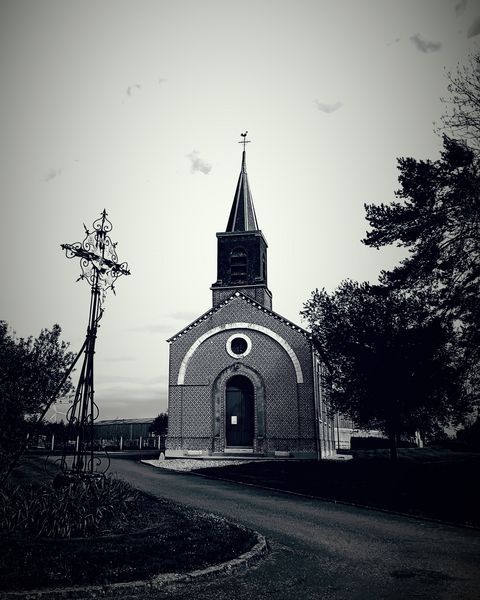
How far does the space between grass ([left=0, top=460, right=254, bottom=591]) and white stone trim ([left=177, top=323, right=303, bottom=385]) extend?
1978 cm

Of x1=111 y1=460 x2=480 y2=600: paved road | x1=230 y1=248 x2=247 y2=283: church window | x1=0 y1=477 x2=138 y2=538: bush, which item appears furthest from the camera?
x1=230 y1=248 x2=247 y2=283: church window

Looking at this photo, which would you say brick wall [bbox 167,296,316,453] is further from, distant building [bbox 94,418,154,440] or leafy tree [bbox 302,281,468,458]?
distant building [bbox 94,418,154,440]

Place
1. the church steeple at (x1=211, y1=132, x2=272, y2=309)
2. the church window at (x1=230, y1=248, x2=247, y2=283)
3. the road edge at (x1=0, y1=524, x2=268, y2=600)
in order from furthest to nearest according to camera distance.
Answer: the church window at (x1=230, y1=248, x2=247, y2=283) → the church steeple at (x1=211, y1=132, x2=272, y2=309) → the road edge at (x1=0, y1=524, x2=268, y2=600)

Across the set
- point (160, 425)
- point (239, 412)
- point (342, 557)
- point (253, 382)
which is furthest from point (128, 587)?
point (160, 425)

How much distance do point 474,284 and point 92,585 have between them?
47.4 ft

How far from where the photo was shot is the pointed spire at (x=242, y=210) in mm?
35469

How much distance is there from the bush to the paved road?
2.74m

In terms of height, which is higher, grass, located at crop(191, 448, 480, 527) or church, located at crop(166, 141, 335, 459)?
church, located at crop(166, 141, 335, 459)

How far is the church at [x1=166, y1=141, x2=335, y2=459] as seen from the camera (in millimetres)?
28984

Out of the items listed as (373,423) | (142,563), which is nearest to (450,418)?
(373,423)

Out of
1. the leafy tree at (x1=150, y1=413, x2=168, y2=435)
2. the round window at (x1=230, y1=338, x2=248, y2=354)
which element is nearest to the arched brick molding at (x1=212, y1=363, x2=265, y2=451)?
the round window at (x1=230, y1=338, x2=248, y2=354)

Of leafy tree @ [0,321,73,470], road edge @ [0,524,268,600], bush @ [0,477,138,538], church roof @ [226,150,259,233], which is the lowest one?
road edge @ [0,524,268,600]

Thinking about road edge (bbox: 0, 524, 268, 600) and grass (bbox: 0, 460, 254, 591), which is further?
grass (bbox: 0, 460, 254, 591)

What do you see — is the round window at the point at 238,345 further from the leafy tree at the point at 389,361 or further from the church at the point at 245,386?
the leafy tree at the point at 389,361
